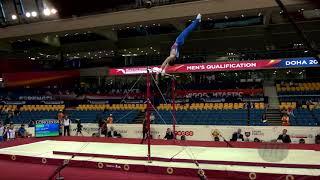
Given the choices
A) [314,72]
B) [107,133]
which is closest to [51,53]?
[107,133]

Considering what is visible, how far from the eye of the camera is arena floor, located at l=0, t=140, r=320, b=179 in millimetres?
6160

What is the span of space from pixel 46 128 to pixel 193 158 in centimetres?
953

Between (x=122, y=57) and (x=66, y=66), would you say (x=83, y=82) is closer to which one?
(x=66, y=66)

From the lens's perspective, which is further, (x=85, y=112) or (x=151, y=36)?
(x=151, y=36)

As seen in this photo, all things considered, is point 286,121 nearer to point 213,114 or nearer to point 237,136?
point 237,136

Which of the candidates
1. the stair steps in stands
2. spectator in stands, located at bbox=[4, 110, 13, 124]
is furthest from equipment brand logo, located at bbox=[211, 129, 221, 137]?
spectator in stands, located at bbox=[4, 110, 13, 124]

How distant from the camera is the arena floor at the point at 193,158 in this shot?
616cm

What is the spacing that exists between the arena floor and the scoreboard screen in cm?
550

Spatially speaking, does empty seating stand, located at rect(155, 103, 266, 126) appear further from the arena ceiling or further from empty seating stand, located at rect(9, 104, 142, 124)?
the arena ceiling

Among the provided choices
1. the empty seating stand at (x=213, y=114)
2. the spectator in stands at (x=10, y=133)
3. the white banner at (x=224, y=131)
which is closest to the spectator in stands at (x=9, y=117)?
the white banner at (x=224, y=131)

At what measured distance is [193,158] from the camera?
701 cm

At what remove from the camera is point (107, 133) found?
1553 cm

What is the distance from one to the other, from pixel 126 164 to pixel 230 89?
42.5 feet

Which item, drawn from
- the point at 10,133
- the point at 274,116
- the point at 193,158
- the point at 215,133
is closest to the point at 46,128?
the point at 10,133
